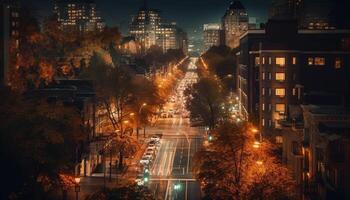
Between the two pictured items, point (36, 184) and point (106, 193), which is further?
point (36, 184)

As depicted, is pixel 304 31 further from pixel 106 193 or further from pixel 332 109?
pixel 106 193

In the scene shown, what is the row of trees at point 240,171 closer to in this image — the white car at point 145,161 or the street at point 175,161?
the street at point 175,161

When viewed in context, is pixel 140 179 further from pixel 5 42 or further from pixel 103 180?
pixel 5 42

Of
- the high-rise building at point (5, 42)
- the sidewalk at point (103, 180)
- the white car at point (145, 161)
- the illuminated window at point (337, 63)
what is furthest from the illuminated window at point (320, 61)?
the high-rise building at point (5, 42)

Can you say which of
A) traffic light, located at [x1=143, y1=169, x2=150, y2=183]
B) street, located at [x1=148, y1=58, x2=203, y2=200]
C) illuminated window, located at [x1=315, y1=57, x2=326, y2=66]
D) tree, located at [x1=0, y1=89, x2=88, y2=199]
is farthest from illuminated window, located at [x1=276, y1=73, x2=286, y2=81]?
tree, located at [x1=0, y1=89, x2=88, y2=199]

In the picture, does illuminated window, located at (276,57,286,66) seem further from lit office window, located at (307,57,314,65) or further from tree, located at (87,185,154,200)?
tree, located at (87,185,154,200)

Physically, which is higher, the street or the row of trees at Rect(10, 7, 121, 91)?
the row of trees at Rect(10, 7, 121, 91)

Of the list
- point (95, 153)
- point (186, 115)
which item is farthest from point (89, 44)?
point (95, 153)
